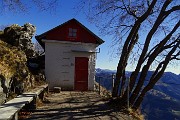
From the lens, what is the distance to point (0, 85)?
7359 millimetres

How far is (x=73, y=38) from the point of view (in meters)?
20.8

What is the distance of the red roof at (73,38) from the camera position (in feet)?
66.3

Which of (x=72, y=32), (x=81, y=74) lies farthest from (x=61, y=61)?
(x=72, y=32)

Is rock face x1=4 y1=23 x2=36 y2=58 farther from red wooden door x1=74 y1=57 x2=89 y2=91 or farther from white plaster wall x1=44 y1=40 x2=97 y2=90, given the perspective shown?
red wooden door x1=74 y1=57 x2=89 y2=91

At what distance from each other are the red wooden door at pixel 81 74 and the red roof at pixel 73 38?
5.82ft

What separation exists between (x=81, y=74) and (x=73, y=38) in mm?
3216

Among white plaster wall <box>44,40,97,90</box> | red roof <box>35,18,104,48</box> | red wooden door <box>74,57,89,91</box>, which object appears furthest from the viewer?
red wooden door <box>74,57,89,91</box>

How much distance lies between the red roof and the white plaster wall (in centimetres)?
46

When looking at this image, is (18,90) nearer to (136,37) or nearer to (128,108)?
(128,108)

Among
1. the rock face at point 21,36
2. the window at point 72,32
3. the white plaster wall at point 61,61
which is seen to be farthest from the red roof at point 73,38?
the rock face at point 21,36

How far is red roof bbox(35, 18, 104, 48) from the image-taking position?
66.3ft

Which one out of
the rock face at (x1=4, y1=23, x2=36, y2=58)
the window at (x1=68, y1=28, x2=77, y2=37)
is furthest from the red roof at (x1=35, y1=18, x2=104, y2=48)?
the rock face at (x1=4, y1=23, x2=36, y2=58)

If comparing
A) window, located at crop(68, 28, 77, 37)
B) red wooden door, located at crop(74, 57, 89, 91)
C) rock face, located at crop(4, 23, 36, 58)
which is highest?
window, located at crop(68, 28, 77, 37)

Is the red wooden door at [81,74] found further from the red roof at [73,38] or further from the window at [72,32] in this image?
the window at [72,32]
